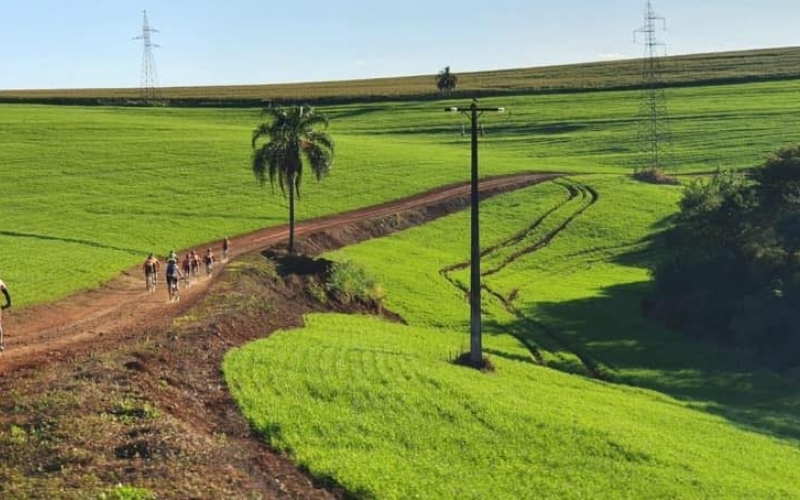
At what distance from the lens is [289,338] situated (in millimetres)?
27906

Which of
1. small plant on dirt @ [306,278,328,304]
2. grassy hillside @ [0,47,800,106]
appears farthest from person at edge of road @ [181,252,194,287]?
grassy hillside @ [0,47,800,106]

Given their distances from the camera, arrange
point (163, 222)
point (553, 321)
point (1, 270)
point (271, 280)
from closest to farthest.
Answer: point (271, 280) < point (1, 270) < point (553, 321) < point (163, 222)

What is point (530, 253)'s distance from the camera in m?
56.4

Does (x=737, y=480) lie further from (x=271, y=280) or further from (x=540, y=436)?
(x=271, y=280)

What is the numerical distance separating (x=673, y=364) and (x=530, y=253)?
2035cm

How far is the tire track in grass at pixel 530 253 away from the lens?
36781 mm

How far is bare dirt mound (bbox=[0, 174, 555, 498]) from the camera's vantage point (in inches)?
594

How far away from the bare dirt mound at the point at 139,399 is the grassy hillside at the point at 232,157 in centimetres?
742

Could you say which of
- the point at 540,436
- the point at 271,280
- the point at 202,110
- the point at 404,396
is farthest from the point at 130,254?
the point at 202,110

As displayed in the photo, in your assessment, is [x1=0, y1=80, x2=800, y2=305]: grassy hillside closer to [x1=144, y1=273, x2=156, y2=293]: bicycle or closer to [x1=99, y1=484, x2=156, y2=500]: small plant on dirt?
[x1=144, y1=273, x2=156, y2=293]: bicycle

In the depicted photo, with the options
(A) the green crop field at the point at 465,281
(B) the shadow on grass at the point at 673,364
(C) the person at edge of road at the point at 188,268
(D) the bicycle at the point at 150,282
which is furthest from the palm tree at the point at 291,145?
(B) the shadow on grass at the point at 673,364

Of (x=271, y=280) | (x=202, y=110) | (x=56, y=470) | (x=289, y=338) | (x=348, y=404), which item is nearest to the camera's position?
(x=56, y=470)

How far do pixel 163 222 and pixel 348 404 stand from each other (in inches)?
1445

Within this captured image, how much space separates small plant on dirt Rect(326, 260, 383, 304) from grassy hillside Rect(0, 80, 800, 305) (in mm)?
10589
